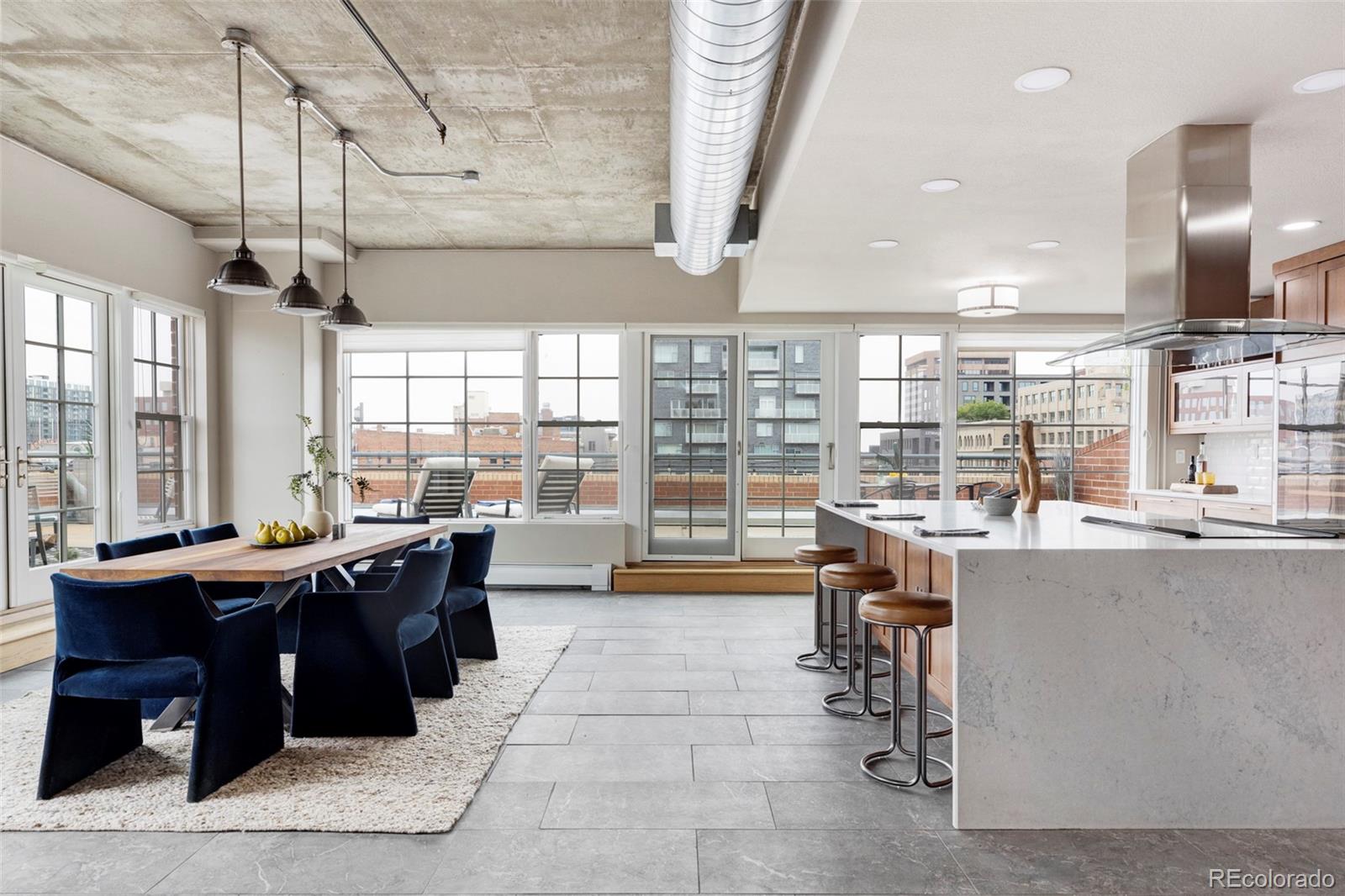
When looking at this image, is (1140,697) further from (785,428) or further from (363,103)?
(785,428)

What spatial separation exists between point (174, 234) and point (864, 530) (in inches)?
223

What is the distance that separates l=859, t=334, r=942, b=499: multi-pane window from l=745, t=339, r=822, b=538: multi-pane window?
0.44 meters

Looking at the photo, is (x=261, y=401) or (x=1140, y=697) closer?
(x=1140, y=697)

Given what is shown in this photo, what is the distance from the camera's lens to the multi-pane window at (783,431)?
22.5 ft

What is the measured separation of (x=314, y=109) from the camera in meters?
3.93

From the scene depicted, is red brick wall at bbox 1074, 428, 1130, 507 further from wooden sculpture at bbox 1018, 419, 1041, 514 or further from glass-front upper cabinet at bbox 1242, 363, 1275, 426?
wooden sculpture at bbox 1018, 419, 1041, 514

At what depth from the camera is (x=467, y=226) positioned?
6145mm

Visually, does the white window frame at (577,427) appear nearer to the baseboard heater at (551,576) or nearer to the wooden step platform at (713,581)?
the baseboard heater at (551,576)

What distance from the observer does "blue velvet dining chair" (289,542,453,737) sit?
10.5 feet

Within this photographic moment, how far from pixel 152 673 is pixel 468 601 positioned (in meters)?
1.64

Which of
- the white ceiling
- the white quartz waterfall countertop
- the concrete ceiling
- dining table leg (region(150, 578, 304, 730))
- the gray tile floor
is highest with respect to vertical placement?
the concrete ceiling

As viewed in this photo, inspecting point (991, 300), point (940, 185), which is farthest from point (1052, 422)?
point (940, 185)

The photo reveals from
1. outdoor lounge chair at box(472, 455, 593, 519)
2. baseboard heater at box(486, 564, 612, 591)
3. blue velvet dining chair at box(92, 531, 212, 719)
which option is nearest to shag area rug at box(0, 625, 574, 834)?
blue velvet dining chair at box(92, 531, 212, 719)

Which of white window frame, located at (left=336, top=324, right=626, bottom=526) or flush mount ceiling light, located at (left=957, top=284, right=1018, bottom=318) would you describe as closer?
flush mount ceiling light, located at (left=957, top=284, right=1018, bottom=318)
